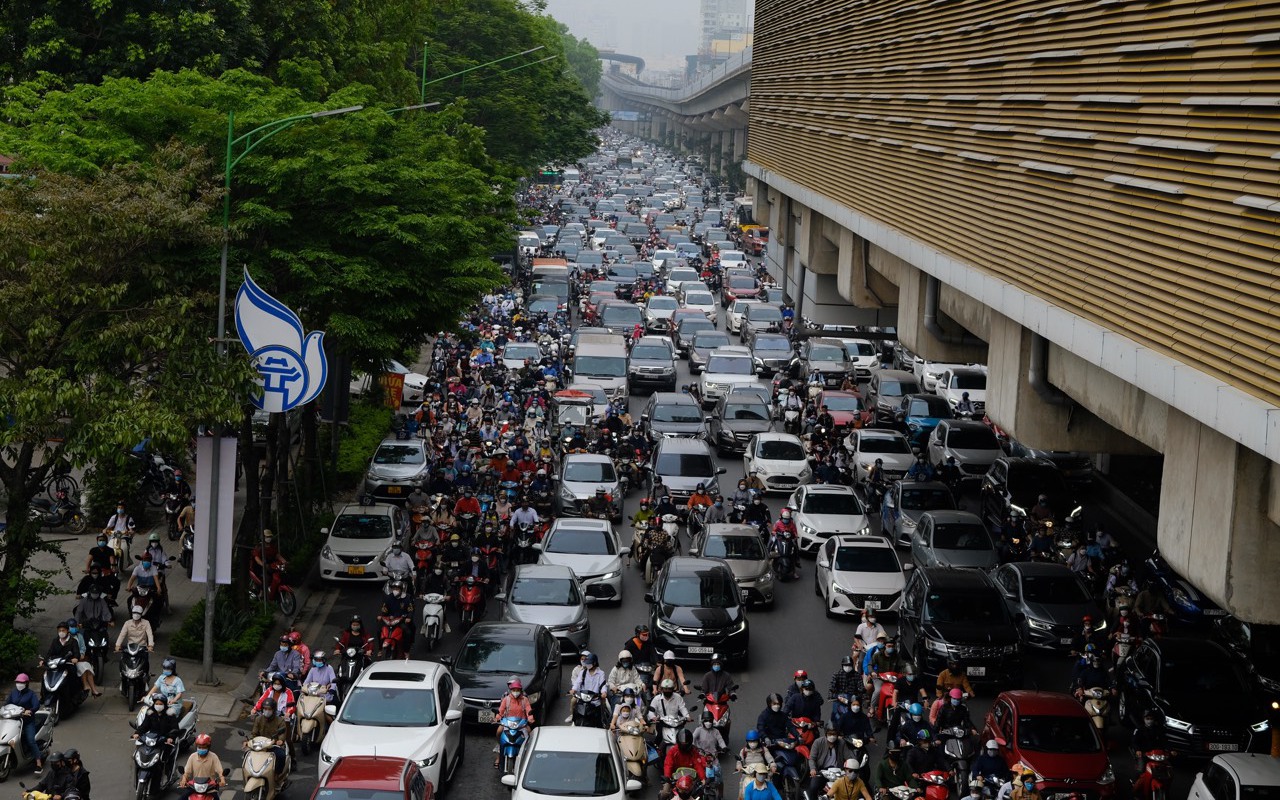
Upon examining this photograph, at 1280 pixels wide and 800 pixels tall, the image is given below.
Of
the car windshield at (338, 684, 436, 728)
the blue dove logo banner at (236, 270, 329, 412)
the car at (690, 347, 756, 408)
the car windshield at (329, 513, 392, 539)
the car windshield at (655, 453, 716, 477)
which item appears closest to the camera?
the car windshield at (338, 684, 436, 728)

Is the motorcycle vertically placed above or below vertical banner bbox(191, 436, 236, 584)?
below

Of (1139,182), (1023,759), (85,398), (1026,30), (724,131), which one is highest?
(724,131)

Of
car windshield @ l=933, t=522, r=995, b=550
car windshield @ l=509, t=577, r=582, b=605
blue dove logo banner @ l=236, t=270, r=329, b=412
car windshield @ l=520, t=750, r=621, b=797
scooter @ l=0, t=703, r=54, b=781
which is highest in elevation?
blue dove logo banner @ l=236, t=270, r=329, b=412

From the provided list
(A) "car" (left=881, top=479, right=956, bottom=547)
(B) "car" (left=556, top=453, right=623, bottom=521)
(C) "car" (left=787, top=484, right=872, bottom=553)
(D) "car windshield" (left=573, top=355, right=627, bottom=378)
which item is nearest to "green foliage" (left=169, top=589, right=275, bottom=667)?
(B) "car" (left=556, top=453, right=623, bottom=521)

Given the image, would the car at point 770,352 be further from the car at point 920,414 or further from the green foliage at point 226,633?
the green foliage at point 226,633

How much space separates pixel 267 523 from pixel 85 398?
313 inches

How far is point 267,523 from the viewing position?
28188mm

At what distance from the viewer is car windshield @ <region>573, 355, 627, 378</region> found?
4294 cm

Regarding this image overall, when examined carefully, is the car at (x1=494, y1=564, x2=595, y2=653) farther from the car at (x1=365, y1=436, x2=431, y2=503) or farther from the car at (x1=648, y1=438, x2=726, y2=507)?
the car at (x1=365, y1=436, x2=431, y2=503)

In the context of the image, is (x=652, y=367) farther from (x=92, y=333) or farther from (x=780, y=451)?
(x=92, y=333)

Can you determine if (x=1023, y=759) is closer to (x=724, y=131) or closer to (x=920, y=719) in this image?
(x=920, y=719)

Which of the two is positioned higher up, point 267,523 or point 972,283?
point 972,283

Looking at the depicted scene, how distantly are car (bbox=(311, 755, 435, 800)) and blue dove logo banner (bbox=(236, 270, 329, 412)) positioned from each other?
300 inches

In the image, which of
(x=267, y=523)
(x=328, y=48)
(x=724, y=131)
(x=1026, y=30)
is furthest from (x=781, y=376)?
→ (x=724, y=131)
